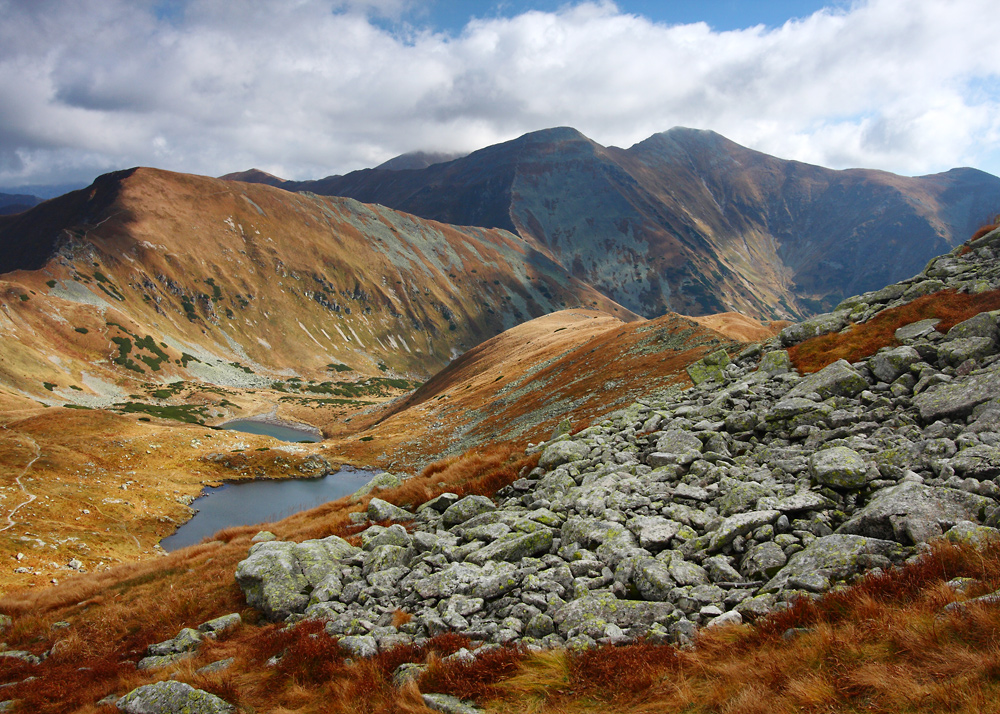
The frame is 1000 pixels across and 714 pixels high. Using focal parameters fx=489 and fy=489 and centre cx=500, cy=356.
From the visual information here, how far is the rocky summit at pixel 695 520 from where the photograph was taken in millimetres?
9250

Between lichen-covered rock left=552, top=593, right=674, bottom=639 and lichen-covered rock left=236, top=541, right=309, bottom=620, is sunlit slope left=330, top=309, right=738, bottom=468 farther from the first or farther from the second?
lichen-covered rock left=552, top=593, right=674, bottom=639

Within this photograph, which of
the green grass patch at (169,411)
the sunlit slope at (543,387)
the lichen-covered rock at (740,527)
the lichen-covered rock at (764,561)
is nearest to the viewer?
the lichen-covered rock at (764,561)

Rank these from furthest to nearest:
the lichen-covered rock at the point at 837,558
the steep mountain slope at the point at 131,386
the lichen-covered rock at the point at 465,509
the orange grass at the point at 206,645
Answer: the steep mountain slope at the point at 131,386 → the lichen-covered rock at the point at 465,509 → the orange grass at the point at 206,645 → the lichen-covered rock at the point at 837,558

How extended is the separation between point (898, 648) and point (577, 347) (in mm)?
75723

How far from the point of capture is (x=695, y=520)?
39.3 feet

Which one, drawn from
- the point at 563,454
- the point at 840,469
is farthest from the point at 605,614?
the point at 563,454

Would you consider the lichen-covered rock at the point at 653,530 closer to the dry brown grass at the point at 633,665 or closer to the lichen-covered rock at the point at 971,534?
the dry brown grass at the point at 633,665

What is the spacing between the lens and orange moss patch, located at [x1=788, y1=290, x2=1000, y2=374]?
18.1m

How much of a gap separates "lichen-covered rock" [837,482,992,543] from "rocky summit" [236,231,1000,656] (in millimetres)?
32

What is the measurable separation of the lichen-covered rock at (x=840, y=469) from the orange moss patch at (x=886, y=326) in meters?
8.44

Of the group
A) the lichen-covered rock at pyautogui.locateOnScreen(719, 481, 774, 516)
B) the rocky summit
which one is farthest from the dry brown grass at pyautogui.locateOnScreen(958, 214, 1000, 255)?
the lichen-covered rock at pyautogui.locateOnScreen(719, 481, 774, 516)

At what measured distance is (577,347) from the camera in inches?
3221

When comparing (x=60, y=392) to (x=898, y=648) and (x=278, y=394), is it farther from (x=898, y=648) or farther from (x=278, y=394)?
(x=898, y=648)

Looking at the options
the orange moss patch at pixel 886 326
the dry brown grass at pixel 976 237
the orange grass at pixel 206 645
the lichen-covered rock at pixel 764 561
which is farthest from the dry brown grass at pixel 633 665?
the dry brown grass at pixel 976 237
